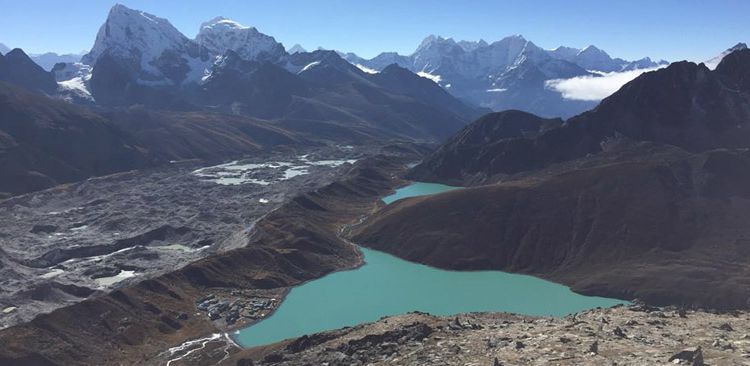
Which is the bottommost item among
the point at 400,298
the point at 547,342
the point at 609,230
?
the point at 400,298

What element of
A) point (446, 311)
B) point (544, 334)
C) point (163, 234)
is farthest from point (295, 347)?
point (163, 234)

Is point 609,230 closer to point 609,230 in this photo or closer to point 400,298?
point 609,230

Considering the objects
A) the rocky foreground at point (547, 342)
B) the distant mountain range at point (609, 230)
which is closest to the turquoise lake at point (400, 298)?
the distant mountain range at point (609, 230)

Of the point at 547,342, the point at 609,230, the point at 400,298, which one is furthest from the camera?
the point at 609,230

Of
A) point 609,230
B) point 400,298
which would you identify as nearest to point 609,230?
point 609,230

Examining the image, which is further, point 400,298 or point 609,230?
point 609,230
